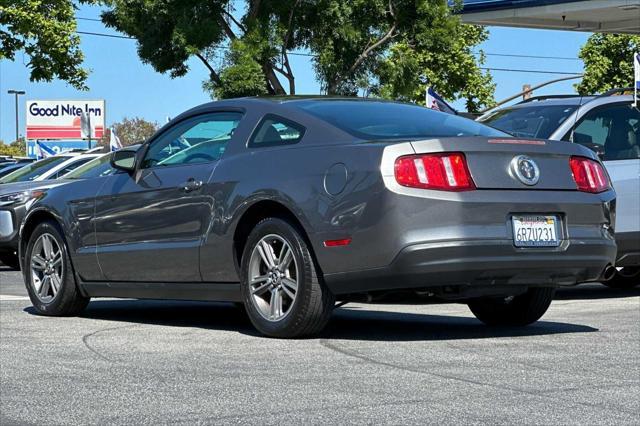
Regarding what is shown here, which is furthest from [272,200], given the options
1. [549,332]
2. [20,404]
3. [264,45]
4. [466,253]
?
[264,45]

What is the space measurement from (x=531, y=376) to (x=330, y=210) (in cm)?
172

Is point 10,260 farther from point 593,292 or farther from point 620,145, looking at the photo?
point 620,145

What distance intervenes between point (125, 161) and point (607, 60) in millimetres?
58035

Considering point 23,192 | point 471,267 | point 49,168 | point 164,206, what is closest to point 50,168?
point 49,168

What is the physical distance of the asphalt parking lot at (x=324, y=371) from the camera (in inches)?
211

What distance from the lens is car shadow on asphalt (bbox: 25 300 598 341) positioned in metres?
8.15

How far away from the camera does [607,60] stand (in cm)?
6469

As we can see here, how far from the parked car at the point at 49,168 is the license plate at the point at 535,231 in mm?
11566

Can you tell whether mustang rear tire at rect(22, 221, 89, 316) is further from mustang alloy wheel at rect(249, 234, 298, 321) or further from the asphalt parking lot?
mustang alloy wheel at rect(249, 234, 298, 321)

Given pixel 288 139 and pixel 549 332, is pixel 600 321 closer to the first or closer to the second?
pixel 549 332

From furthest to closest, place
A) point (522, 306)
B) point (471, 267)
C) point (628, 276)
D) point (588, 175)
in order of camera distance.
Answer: point (628, 276)
point (522, 306)
point (588, 175)
point (471, 267)

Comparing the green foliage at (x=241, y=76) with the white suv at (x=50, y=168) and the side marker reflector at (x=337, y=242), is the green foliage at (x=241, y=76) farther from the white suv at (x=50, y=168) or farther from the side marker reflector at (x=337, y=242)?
the side marker reflector at (x=337, y=242)

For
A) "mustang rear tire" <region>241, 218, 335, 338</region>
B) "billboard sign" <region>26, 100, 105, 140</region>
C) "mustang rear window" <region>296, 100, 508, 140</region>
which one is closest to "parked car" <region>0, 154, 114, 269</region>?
"mustang rear window" <region>296, 100, 508, 140</region>

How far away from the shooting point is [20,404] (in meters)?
5.57
